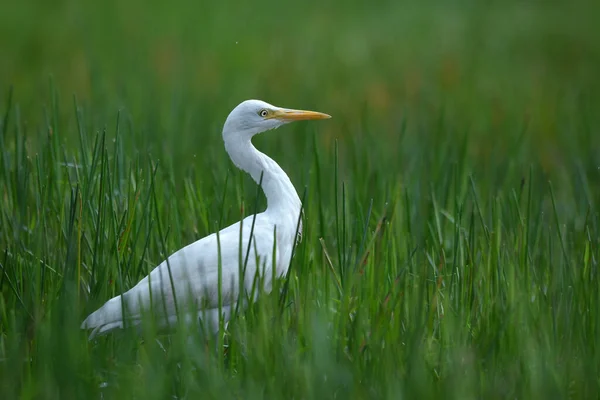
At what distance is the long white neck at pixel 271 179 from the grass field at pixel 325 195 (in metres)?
0.13

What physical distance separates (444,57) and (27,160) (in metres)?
4.94

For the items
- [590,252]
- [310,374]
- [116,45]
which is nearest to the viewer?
[310,374]

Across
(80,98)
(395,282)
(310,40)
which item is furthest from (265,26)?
(395,282)

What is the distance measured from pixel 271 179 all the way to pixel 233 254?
0.35 m

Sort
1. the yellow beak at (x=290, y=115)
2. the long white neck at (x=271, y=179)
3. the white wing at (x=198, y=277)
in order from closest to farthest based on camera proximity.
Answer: the white wing at (x=198, y=277) < the long white neck at (x=271, y=179) < the yellow beak at (x=290, y=115)

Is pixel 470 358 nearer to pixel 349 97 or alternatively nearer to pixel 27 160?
pixel 27 160

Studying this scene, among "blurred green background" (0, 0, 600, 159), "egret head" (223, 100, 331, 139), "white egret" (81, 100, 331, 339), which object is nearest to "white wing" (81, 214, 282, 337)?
"white egret" (81, 100, 331, 339)

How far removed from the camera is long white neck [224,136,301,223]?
3373 mm

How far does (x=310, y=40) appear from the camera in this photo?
8.29m

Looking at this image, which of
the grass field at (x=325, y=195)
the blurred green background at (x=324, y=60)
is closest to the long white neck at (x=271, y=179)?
the grass field at (x=325, y=195)

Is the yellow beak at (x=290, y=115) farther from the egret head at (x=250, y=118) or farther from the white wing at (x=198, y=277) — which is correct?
the white wing at (x=198, y=277)

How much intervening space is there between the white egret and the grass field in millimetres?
92

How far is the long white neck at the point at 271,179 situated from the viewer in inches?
133

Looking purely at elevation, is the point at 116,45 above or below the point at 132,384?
above
